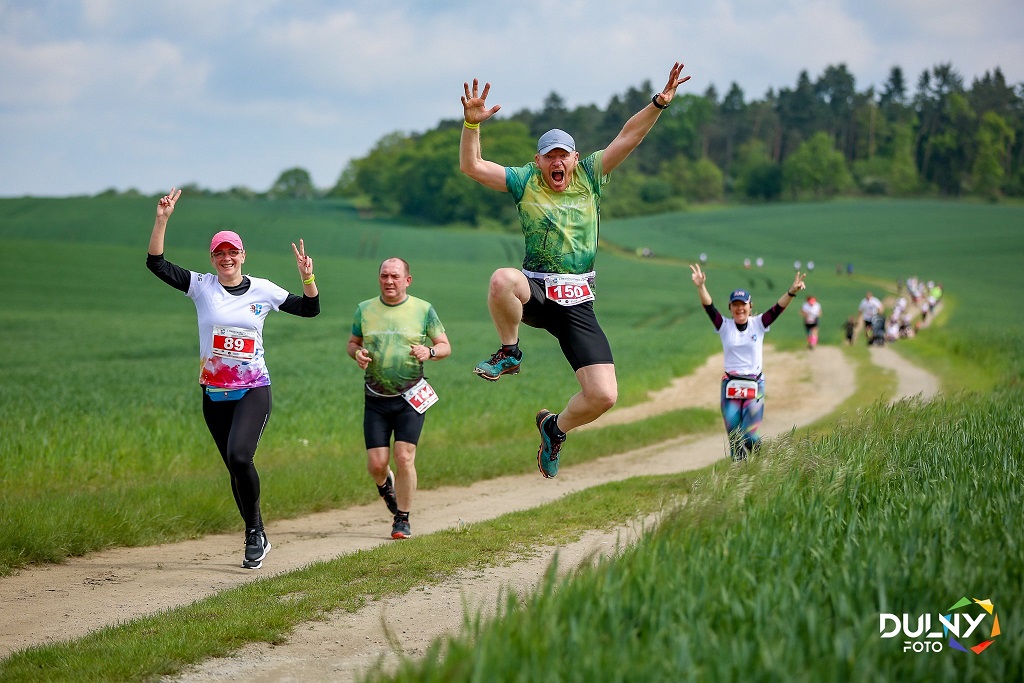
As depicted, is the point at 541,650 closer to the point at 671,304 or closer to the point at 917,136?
the point at 671,304

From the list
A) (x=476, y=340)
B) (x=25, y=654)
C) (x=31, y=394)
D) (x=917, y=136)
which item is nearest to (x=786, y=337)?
(x=476, y=340)

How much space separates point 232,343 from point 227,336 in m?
0.07

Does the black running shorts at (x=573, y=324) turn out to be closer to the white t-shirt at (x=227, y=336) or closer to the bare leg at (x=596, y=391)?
the bare leg at (x=596, y=391)

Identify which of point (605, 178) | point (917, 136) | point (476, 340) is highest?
point (917, 136)

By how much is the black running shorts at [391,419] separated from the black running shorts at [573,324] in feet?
8.10

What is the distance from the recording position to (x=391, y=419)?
31.0ft

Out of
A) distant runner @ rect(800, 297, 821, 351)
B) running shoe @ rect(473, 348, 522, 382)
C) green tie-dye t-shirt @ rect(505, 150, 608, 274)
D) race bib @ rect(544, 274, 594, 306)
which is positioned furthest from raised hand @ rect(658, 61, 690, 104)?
distant runner @ rect(800, 297, 821, 351)

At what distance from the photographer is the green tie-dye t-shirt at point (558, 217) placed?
22.9 ft

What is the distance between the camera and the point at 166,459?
12.6 metres

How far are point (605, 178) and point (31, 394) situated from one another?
14.6m

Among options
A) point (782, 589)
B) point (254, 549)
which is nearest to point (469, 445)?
point (254, 549)

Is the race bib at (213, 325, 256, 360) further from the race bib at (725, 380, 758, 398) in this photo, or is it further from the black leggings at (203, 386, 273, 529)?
the race bib at (725, 380, 758, 398)

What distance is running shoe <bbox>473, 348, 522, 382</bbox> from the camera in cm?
720

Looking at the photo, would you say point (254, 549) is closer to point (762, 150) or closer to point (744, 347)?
point (744, 347)
